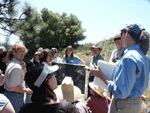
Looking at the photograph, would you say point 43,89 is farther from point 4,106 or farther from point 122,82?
point 122,82

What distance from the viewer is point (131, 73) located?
1.32 m

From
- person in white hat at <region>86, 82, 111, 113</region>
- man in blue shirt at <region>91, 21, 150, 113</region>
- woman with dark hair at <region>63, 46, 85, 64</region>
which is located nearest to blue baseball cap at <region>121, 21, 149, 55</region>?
man in blue shirt at <region>91, 21, 150, 113</region>

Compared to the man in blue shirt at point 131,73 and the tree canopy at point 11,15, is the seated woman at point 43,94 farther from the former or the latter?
the tree canopy at point 11,15

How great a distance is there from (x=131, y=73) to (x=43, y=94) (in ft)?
2.95

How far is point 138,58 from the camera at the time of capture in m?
1.38

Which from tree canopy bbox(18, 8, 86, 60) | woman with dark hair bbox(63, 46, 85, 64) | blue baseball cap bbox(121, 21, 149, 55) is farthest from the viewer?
tree canopy bbox(18, 8, 86, 60)

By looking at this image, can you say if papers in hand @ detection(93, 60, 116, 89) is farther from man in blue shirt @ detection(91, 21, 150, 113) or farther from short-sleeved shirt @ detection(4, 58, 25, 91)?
short-sleeved shirt @ detection(4, 58, 25, 91)

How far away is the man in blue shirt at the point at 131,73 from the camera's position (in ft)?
4.36

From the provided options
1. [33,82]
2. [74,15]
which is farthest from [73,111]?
[74,15]

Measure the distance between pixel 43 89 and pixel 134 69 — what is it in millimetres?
936

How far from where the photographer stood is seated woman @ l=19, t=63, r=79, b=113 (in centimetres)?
124

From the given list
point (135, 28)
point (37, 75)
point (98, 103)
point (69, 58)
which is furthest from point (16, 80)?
point (69, 58)

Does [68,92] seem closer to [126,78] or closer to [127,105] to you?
[127,105]

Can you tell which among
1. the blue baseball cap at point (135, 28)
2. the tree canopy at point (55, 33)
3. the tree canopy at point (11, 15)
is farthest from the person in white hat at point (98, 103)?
the tree canopy at point (55, 33)
